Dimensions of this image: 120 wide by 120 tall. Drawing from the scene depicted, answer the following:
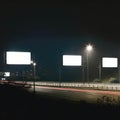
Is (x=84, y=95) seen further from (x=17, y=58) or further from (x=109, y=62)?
(x=109, y=62)

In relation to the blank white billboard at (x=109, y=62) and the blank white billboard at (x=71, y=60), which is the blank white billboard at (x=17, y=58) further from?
the blank white billboard at (x=109, y=62)

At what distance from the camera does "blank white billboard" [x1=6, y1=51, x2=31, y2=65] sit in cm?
8294

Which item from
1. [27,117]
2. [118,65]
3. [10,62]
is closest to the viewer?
[27,117]

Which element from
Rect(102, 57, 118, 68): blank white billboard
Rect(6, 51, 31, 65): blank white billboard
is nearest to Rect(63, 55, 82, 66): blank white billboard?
Rect(102, 57, 118, 68): blank white billboard

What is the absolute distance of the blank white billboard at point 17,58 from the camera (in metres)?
82.9

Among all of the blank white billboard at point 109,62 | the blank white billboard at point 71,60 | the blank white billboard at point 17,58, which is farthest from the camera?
the blank white billboard at point 109,62

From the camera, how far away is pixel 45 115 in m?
17.0

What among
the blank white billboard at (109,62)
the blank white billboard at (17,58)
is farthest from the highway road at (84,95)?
the blank white billboard at (109,62)

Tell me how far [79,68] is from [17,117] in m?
89.0

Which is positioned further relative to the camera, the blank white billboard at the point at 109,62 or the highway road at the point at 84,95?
the blank white billboard at the point at 109,62

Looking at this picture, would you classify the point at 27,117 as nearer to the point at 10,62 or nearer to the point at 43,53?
the point at 10,62

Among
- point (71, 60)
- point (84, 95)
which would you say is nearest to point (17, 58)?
point (71, 60)

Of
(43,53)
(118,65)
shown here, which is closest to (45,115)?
(118,65)

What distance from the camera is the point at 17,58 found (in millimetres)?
83438
